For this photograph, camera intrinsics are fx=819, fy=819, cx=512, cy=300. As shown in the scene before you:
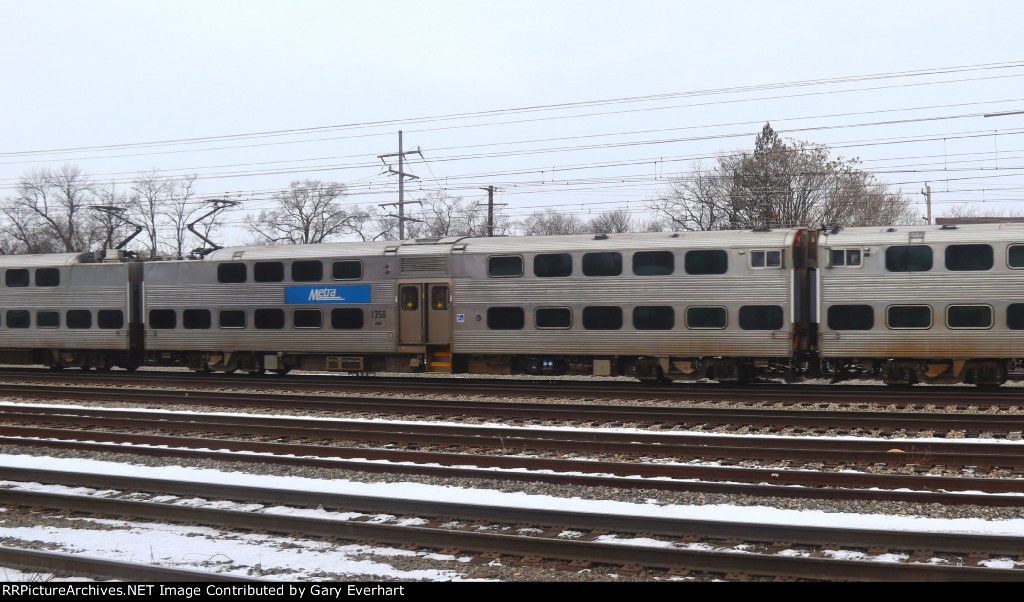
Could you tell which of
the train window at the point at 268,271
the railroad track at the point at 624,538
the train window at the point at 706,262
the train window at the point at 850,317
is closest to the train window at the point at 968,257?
the train window at the point at 850,317

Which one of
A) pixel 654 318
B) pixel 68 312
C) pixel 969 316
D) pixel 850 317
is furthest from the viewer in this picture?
pixel 68 312

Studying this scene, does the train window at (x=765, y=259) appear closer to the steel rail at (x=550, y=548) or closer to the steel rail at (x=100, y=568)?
the steel rail at (x=550, y=548)

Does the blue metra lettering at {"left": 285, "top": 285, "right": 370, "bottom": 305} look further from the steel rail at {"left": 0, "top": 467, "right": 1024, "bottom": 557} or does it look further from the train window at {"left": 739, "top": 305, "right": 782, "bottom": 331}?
the steel rail at {"left": 0, "top": 467, "right": 1024, "bottom": 557}

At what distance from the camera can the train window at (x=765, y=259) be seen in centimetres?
1883

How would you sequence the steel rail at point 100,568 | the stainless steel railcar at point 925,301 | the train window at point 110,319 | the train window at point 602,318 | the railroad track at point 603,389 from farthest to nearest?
the train window at point 110,319 < the train window at point 602,318 < the stainless steel railcar at point 925,301 < the railroad track at point 603,389 < the steel rail at point 100,568

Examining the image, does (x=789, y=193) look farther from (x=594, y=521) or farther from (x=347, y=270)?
(x=594, y=521)

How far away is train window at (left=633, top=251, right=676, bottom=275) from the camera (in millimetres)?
19734

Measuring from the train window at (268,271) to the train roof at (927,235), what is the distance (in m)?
14.3

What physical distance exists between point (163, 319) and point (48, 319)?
469 centimetres

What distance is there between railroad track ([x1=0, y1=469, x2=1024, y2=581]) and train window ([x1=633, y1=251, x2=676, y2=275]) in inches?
488

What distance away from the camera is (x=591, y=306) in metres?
20.3

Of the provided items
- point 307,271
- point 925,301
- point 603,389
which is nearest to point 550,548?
point 603,389

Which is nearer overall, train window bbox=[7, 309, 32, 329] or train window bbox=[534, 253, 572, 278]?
train window bbox=[534, 253, 572, 278]

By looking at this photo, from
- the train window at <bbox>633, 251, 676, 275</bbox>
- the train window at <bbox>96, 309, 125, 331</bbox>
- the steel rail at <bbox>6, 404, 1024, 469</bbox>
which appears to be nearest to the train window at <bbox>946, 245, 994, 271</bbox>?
the train window at <bbox>633, 251, 676, 275</bbox>
